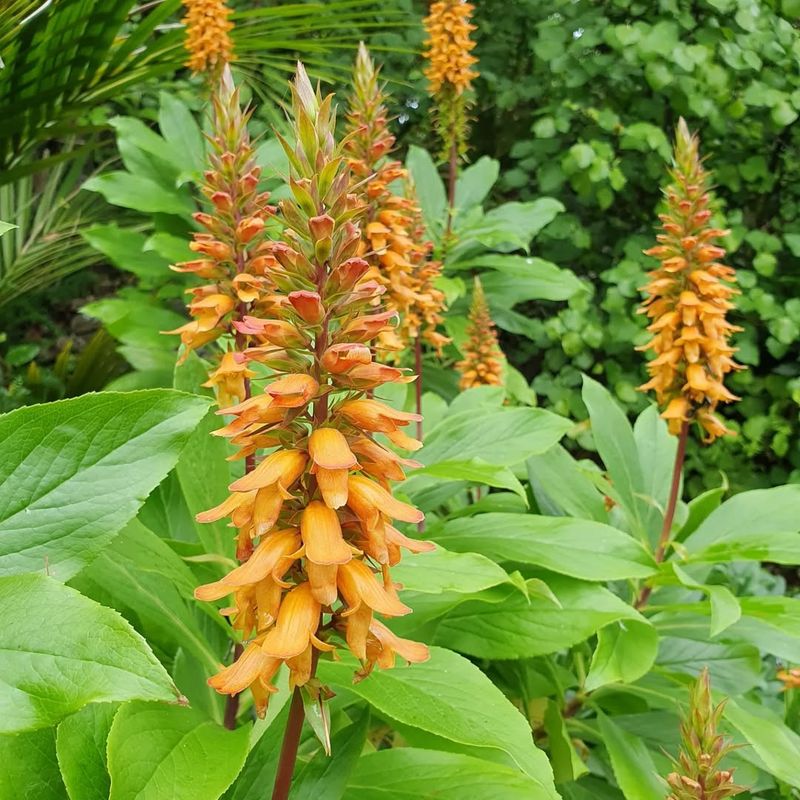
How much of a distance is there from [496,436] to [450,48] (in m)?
2.18

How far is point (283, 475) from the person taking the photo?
83 cm

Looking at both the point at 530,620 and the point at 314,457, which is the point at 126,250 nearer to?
the point at 530,620

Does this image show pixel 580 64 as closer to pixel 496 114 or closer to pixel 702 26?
pixel 702 26

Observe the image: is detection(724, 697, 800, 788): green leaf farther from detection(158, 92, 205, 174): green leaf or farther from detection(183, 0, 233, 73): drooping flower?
detection(158, 92, 205, 174): green leaf

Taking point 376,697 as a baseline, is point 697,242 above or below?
above

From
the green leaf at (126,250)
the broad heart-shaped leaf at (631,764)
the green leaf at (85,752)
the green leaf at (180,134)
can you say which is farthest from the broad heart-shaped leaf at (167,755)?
the green leaf at (180,134)

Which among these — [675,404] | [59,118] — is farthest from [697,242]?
[59,118]

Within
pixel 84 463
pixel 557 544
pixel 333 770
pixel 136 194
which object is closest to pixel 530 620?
pixel 557 544

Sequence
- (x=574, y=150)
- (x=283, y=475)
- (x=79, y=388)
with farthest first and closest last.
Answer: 1. (x=574, y=150)
2. (x=79, y=388)
3. (x=283, y=475)

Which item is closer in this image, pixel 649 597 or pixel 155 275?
pixel 649 597

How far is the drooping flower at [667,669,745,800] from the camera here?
95cm

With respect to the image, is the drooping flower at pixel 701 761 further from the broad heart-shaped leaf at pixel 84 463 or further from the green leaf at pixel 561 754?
the broad heart-shaped leaf at pixel 84 463

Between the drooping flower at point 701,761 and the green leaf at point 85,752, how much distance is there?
0.78 meters

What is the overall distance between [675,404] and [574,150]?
2301mm
